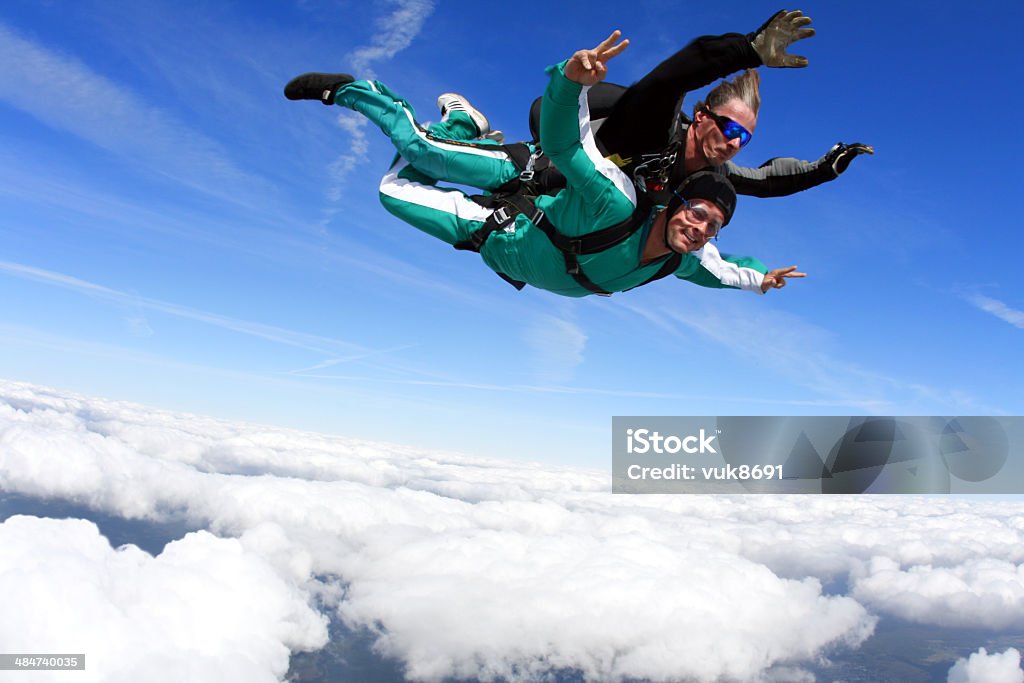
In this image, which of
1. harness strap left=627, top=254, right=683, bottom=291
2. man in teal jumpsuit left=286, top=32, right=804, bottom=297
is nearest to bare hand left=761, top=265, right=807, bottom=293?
man in teal jumpsuit left=286, top=32, right=804, bottom=297

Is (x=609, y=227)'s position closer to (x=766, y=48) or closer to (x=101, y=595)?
(x=766, y=48)

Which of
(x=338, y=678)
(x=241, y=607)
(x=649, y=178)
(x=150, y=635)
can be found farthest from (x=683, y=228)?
(x=241, y=607)

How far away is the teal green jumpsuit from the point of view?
3328 millimetres

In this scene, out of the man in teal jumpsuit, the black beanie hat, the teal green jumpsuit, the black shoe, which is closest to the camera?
the man in teal jumpsuit

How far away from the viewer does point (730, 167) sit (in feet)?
12.9

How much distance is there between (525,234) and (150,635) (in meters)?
222

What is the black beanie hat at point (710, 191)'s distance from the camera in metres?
3.04

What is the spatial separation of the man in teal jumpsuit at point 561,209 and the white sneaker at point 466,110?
0.14m

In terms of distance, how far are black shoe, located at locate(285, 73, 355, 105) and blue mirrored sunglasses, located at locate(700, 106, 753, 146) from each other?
2667 mm

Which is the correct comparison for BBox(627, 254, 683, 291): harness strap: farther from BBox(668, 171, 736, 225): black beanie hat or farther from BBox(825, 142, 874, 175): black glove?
BBox(825, 142, 874, 175): black glove

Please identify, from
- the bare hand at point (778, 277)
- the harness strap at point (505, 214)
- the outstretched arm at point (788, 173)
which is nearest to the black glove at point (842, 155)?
the outstretched arm at point (788, 173)

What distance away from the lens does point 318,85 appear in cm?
406

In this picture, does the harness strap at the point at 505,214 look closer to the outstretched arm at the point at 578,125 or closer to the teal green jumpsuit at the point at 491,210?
the teal green jumpsuit at the point at 491,210

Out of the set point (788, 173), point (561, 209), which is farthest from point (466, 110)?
point (788, 173)
